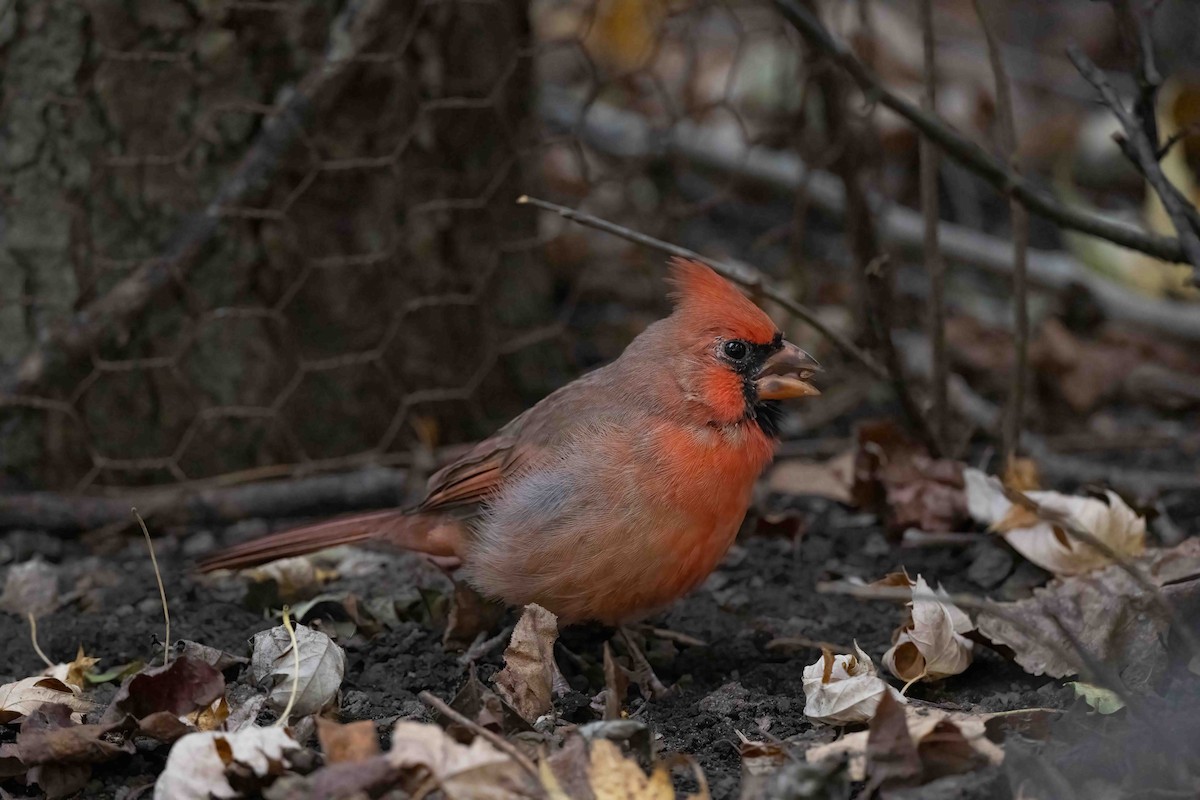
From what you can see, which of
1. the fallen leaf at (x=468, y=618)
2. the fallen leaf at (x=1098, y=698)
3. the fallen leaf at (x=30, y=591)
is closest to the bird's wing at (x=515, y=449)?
the fallen leaf at (x=468, y=618)

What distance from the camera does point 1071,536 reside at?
9.61 ft

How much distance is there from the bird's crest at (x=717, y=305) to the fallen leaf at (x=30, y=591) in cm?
160

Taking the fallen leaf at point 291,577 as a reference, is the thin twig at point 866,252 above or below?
above

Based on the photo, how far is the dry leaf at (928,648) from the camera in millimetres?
2453

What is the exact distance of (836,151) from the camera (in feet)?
12.1

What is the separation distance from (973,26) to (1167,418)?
3.01m

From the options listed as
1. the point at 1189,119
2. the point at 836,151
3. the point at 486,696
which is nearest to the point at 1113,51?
the point at 1189,119

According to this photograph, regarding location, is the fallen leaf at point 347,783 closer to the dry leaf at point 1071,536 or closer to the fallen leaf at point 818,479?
the dry leaf at point 1071,536

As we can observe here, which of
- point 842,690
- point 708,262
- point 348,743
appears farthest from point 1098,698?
point 348,743

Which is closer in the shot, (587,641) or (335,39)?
(587,641)

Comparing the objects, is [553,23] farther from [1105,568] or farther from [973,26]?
[1105,568]

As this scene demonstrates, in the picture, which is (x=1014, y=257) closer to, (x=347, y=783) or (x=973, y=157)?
(x=973, y=157)

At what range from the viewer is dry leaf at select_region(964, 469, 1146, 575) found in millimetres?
2883

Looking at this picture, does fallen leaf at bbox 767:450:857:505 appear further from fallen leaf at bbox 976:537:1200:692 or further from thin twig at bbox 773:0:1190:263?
thin twig at bbox 773:0:1190:263
